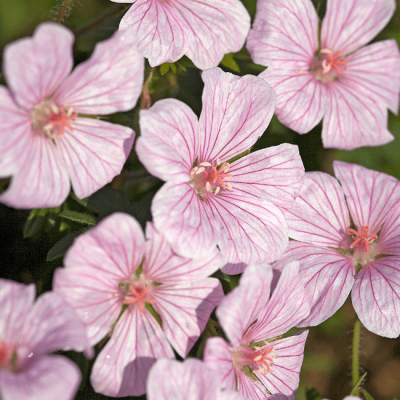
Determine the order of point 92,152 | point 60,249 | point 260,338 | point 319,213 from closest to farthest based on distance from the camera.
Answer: point 92,152 → point 60,249 → point 260,338 → point 319,213

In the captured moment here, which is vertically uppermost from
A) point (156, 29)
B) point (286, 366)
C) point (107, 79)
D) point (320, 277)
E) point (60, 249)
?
point (156, 29)

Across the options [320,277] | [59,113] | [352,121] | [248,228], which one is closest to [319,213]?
[320,277]

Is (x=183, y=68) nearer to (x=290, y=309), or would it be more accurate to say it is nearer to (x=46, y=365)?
(x=290, y=309)

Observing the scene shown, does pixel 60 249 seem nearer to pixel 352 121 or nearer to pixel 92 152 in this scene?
pixel 92 152

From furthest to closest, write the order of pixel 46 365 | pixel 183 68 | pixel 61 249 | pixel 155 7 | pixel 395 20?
pixel 395 20
pixel 183 68
pixel 155 7
pixel 61 249
pixel 46 365

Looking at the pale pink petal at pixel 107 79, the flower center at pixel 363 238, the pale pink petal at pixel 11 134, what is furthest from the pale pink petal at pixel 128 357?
the flower center at pixel 363 238

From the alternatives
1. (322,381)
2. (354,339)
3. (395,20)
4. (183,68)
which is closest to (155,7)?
(183,68)

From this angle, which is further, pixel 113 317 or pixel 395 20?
pixel 395 20

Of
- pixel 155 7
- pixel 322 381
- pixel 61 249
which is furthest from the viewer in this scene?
pixel 322 381
